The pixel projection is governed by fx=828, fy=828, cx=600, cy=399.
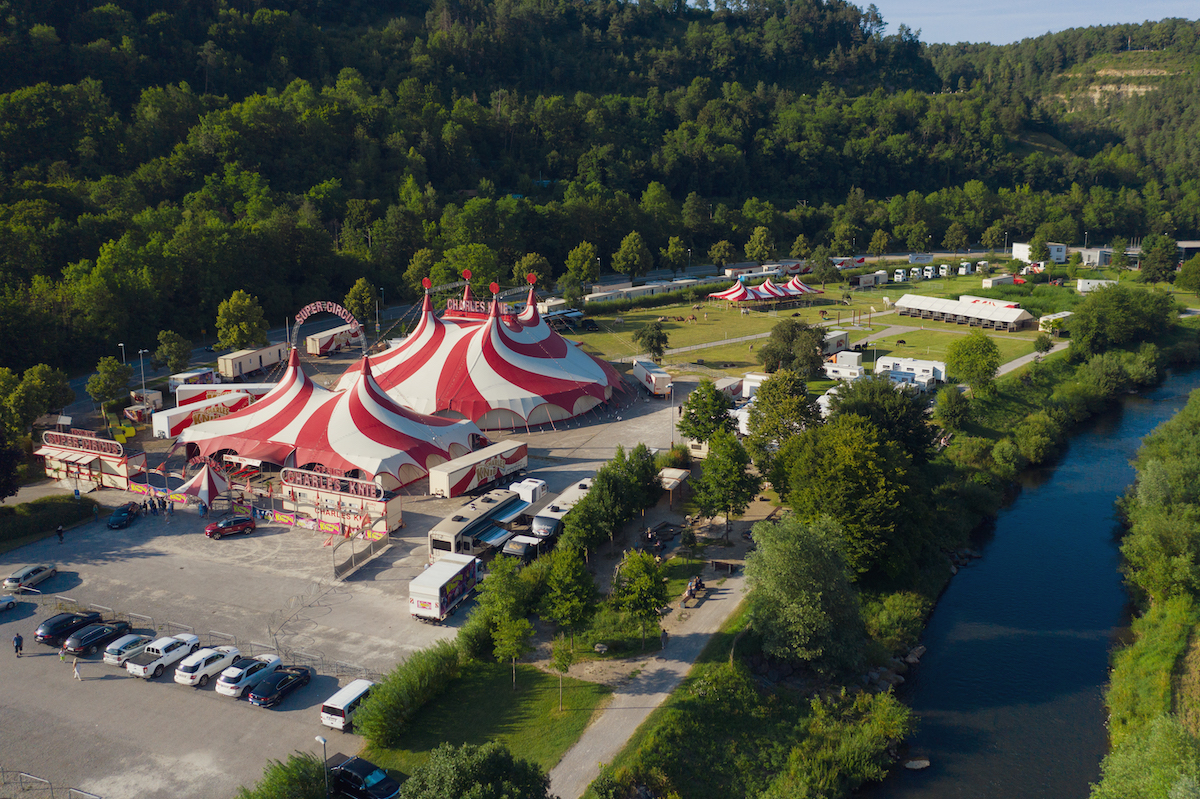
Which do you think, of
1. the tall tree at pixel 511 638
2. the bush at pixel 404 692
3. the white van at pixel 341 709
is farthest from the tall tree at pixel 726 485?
the white van at pixel 341 709

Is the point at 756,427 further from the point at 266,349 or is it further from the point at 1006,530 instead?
the point at 266,349

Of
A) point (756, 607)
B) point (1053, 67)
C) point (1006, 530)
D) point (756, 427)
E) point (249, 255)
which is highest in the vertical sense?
point (1053, 67)

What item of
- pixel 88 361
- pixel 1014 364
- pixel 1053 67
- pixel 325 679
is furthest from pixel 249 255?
pixel 1053 67

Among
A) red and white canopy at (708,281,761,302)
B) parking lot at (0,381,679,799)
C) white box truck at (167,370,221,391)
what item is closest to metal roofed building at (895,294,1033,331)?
red and white canopy at (708,281,761,302)

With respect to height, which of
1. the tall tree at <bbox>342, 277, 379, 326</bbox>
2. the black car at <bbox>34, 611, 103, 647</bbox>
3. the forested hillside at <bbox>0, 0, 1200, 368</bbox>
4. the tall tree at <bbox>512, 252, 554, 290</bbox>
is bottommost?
the black car at <bbox>34, 611, 103, 647</bbox>

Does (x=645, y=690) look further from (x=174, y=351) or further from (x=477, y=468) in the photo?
(x=174, y=351)

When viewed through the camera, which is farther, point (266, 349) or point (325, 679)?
point (266, 349)

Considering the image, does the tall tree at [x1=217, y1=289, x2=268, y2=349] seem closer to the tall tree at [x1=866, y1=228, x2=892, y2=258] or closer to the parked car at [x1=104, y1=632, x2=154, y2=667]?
the parked car at [x1=104, y1=632, x2=154, y2=667]

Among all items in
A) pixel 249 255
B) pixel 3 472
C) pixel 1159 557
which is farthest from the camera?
pixel 249 255
